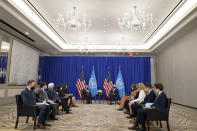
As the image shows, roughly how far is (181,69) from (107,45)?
215 inches

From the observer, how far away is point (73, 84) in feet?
39.4

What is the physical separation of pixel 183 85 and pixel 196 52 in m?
2.04

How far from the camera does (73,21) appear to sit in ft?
19.7

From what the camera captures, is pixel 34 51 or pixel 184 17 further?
pixel 34 51

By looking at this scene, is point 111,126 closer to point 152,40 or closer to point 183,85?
point 183,85

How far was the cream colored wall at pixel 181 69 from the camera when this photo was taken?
23.5 ft

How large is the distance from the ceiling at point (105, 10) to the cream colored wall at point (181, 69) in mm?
1707

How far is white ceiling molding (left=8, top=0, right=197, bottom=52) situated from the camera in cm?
570

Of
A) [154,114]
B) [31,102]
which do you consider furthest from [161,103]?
A: [31,102]

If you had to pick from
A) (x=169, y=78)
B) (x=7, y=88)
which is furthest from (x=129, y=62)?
(x=7, y=88)

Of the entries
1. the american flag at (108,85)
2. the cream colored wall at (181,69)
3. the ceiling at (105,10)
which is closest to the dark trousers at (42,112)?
the ceiling at (105,10)

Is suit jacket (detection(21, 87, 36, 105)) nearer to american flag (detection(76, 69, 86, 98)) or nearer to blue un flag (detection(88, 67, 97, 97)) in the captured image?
american flag (detection(76, 69, 86, 98))

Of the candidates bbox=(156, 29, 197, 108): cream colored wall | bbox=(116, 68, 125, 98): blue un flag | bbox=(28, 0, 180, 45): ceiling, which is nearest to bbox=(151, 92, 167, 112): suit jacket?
bbox=(28, 0, 180, 45): ceiling

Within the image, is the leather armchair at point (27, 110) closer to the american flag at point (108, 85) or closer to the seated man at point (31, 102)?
the seated man at point (31, 102)
